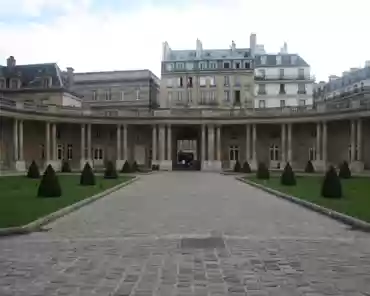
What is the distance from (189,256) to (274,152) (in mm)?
53582

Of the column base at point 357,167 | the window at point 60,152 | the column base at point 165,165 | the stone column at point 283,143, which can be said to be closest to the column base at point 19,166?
the window at point 60,152

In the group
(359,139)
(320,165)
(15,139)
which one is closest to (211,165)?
(320,165)

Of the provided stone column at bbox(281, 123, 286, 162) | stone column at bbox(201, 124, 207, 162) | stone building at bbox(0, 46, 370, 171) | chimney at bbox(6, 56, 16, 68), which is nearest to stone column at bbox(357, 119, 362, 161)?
stone building at bbox(0, 46, 370, 171)

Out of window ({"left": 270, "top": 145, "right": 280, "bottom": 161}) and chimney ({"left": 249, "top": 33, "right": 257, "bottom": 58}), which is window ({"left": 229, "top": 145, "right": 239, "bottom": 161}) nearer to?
window ({"left": 270, "top": 145, "right": 280, "bottom": 161})

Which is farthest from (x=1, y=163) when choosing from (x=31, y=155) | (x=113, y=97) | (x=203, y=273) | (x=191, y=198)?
(x=203, y=273)

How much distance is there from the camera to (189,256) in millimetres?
8539

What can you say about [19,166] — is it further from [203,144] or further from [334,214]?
[334,214]

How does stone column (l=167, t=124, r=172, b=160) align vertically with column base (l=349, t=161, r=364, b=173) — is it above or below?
above

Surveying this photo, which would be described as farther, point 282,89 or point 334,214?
point 282,89

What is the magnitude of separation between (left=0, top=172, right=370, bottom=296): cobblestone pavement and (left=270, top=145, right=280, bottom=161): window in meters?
46.5

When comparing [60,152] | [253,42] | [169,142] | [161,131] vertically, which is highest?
[253,42]

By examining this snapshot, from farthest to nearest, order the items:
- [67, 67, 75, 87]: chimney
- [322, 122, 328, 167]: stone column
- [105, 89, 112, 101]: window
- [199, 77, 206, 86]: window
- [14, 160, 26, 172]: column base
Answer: [199, 77, 206, 86]: window → [105, 89, 112, 101]: window → [67, 67, 75, 87]: chimney → [322, 122, 328, 167]: stone column → [14, 160, 26, 172]: column base

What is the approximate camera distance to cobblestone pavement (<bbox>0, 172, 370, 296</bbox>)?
6.48 m

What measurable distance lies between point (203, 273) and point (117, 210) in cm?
902
